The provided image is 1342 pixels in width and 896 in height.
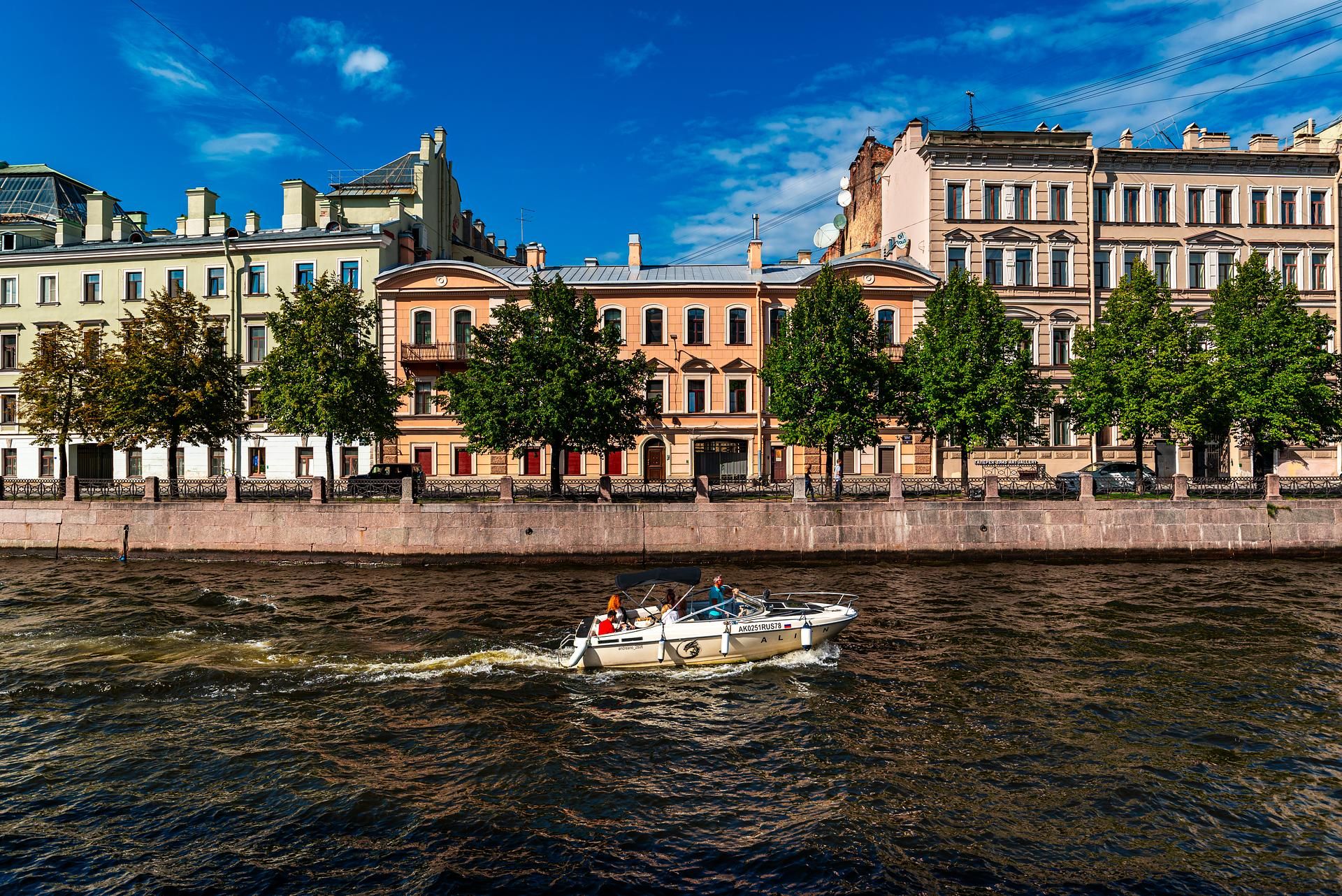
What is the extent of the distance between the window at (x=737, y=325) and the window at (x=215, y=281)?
27.2m

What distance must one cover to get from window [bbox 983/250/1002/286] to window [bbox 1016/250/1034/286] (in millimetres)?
854

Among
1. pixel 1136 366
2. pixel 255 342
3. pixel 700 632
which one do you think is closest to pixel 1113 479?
pixel 1136 366

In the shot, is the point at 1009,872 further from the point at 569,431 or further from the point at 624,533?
the point at 569,431

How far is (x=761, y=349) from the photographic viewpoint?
39781 millimetres

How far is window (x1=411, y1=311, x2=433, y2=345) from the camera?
39.6 metres

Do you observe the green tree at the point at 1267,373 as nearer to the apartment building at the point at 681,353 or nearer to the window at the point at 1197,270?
the window at the point at 1197,270

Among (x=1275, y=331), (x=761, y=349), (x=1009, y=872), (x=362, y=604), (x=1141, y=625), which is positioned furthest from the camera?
(x=761, y=349)

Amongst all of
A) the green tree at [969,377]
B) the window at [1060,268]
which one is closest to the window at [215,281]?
the green tree at [969,377]

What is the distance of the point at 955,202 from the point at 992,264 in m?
3.79

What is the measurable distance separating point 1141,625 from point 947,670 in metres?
6.77

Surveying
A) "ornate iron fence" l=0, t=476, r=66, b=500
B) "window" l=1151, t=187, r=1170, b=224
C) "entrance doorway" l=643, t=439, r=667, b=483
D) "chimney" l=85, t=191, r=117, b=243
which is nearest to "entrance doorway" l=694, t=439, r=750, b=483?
"entrance doorway" l=643, t=439, r=667, b=483

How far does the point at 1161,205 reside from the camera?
4038cm

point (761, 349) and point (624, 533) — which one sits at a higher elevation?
point (761, 349)

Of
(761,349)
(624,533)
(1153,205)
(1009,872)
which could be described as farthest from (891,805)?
(1153,205)
